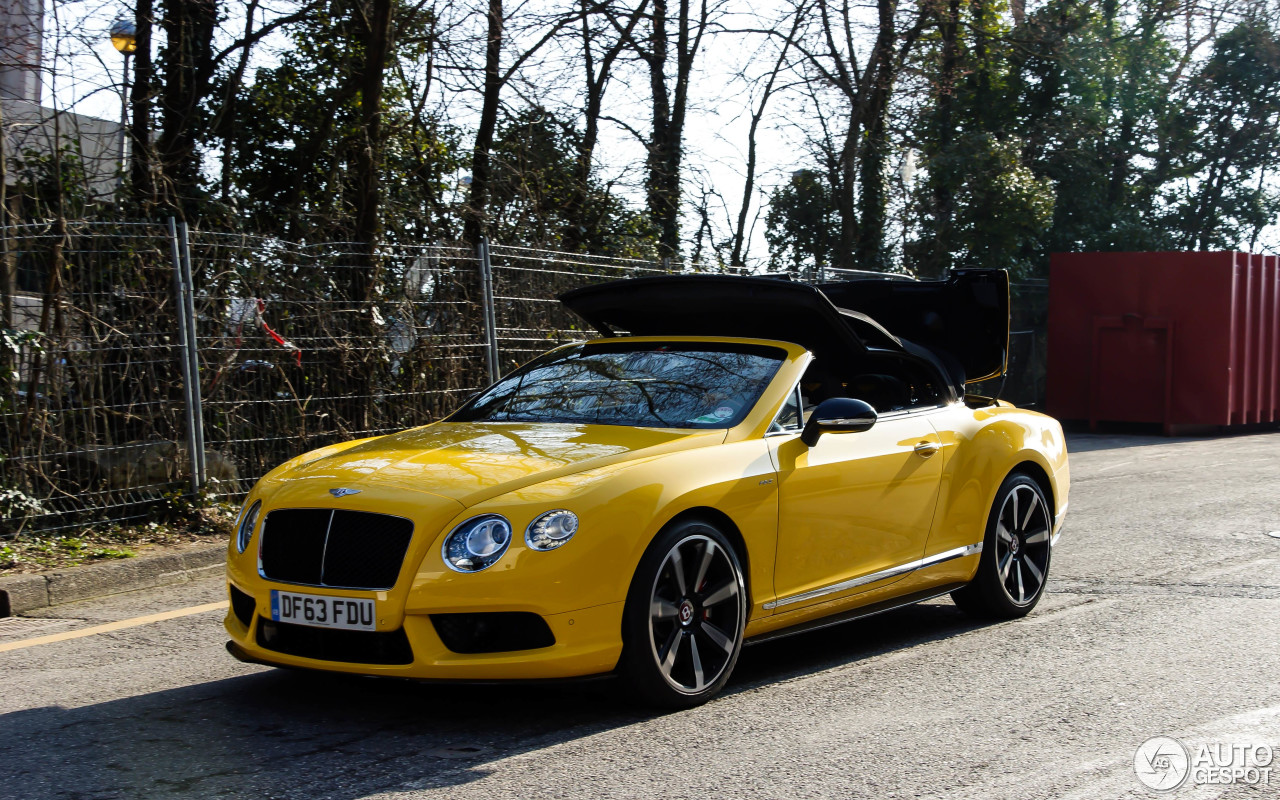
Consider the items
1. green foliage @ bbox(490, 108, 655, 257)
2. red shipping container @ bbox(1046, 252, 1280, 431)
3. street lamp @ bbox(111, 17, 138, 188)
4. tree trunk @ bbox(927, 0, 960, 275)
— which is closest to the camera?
street lamp @ bbox(111, 17, 138, 188)

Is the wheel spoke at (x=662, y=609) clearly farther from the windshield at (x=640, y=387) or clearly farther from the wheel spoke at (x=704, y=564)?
the windshield at (x=640, y=387)

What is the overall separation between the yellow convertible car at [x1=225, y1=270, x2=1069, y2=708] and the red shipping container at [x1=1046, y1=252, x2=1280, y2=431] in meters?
13.4

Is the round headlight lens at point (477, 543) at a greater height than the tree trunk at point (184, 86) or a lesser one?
lesser

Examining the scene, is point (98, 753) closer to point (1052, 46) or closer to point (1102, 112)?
point (1052, 46)

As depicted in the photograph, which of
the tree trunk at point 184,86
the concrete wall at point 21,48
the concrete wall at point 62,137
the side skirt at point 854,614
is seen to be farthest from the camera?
the tree trunk at point 184,86

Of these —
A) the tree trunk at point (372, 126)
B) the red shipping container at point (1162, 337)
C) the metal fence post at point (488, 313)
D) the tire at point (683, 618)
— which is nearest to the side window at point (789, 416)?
the tire at point (683, 618)

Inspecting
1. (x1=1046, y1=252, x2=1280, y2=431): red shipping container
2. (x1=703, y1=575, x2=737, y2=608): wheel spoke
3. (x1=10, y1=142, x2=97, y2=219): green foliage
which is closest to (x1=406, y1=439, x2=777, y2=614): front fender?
(x1=703, y1=575, x2=737, y2=608): wheel spoke

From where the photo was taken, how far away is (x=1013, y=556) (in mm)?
6371

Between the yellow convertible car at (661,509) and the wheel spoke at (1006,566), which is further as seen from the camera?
the wheel spoke at (1006,566)

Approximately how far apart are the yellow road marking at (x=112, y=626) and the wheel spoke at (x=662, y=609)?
3.26 metres

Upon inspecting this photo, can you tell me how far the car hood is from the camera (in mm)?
4438

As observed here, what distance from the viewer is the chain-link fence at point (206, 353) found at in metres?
7.88

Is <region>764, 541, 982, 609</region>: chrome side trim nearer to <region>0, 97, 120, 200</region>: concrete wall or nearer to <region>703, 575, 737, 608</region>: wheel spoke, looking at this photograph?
<region>703, 575, 737, 608</region>: wheel spoke

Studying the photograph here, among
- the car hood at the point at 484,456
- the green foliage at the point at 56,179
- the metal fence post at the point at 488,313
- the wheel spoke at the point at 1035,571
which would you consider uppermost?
the green foliage at the point at 56,179
